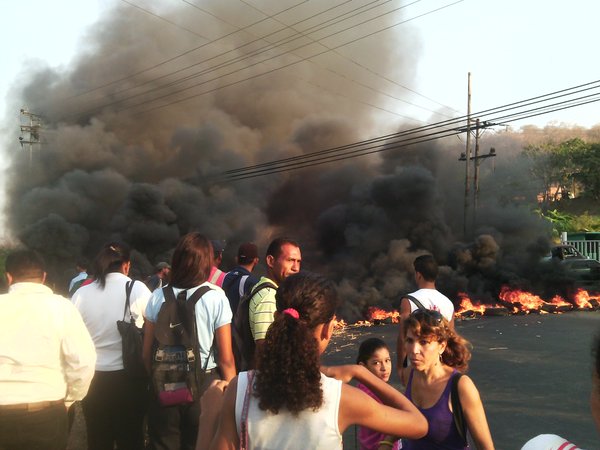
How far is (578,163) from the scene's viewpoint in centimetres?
5634

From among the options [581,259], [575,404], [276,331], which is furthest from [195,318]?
[581,259]

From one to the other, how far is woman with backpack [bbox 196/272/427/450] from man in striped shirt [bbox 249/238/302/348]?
1.17 m

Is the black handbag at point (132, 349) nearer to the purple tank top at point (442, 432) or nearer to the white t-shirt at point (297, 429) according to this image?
the purple tank top at point (442, 432)

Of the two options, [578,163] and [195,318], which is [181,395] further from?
[578,163]

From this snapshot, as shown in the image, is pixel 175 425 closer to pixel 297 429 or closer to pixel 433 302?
pixel 297 429

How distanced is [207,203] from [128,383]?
24.3 metres

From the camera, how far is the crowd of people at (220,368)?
168cm

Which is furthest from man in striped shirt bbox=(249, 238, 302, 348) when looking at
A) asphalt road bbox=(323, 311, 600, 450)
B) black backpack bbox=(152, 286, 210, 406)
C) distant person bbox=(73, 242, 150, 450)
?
asphalt road bbox=(323, 311, 600, 450)

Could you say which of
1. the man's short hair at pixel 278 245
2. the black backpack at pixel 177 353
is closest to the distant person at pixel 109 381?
the black backpack at pixel 177 353

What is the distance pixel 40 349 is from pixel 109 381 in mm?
1015

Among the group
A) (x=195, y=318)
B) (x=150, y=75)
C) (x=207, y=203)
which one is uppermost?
(x=150, y=75)

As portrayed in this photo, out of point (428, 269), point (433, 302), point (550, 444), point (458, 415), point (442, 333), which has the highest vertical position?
point (428, 269)

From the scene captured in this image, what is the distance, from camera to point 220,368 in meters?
3.09

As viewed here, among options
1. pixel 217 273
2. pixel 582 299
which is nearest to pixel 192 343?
pixel 217 273
